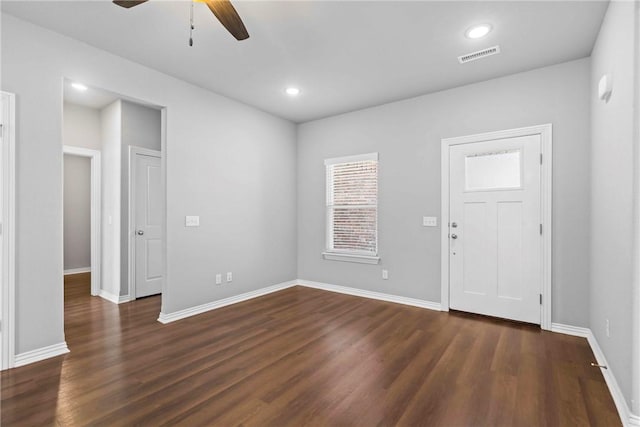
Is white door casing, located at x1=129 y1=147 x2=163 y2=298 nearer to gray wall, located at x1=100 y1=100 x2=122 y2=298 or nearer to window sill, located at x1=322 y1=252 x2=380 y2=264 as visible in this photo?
gray wall, located at x1=100 y1=100 x2=122 y2=298

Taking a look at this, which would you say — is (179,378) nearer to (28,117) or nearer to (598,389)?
(28,117)

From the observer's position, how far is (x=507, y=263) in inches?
139

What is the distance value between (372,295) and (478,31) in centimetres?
343

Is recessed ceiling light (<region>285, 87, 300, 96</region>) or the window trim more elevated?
recessed ceiling light (<region>285, 87, 300, 96</region>)

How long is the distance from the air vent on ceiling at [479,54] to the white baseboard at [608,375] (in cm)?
282

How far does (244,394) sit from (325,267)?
3.09 metres

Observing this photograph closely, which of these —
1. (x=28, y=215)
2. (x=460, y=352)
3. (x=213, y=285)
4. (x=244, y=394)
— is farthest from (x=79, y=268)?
(x=460, y=352)

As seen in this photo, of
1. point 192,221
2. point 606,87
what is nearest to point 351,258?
point 192,221

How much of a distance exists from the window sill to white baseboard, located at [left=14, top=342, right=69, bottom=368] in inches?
132

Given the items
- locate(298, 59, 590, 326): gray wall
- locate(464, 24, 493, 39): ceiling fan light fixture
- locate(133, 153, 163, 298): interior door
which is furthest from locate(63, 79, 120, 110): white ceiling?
locate(464, 24, 493, 39): ceiling fan light fixture

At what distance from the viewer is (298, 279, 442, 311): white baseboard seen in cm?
406

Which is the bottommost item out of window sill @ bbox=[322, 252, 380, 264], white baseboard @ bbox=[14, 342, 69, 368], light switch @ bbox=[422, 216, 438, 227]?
white baseboard @ bbox=[14, 342, 69, 368]

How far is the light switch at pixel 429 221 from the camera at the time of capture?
402cm

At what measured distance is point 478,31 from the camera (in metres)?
2.69
